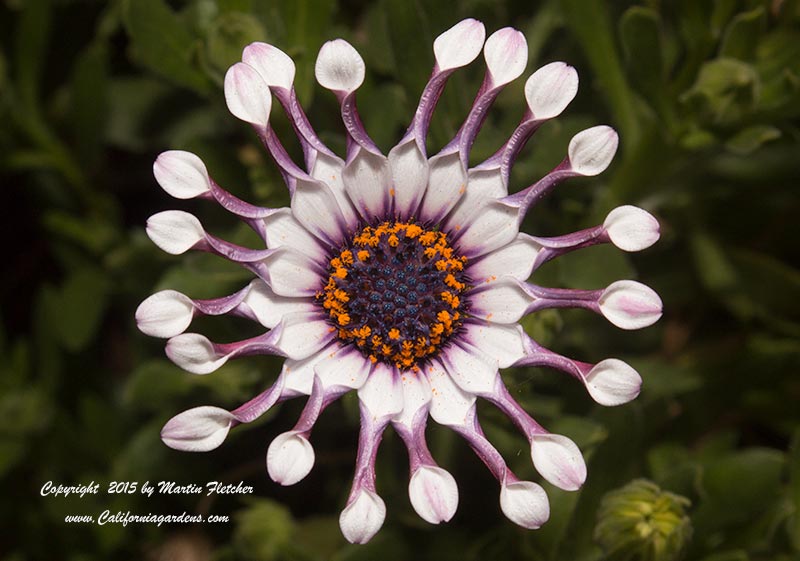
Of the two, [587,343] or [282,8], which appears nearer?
[282,8]

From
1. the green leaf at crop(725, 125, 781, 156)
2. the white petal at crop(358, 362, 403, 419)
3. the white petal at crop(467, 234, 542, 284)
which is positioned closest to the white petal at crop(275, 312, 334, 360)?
the white petal at crop(358, 362, 403, 419)

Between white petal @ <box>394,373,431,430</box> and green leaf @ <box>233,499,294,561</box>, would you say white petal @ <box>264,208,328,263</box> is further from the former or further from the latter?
green leaf @ <box>233,499,294,561</box>

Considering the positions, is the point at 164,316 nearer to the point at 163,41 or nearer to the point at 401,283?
the point at 401,283

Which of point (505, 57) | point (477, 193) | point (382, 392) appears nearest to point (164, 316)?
point (382, 392)

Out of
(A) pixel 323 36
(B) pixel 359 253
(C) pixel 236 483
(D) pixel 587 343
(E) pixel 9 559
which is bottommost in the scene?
(E) pixel 9 559

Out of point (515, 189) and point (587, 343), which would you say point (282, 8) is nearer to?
point (515, 189)

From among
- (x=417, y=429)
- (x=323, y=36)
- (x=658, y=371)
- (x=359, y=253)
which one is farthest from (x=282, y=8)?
(x=658, y=371)

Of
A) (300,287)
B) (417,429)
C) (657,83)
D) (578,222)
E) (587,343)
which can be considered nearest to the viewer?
(417,429)
